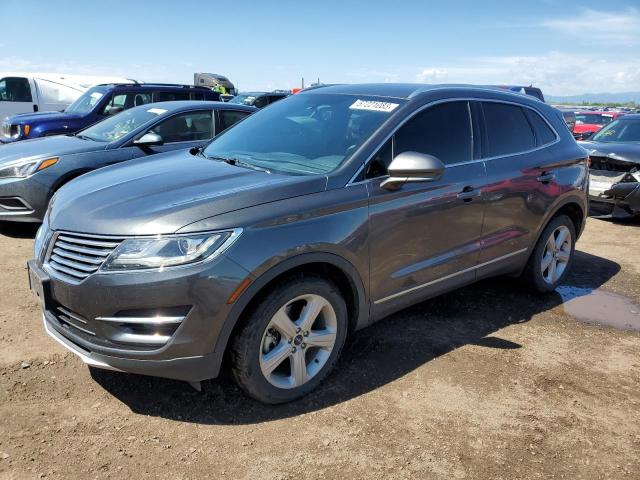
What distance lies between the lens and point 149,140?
5980 millimetres

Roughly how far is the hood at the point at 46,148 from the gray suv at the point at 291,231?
259 cm

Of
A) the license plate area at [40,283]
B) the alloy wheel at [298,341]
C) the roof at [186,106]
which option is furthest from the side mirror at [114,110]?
the alloy wheel at [298,341]

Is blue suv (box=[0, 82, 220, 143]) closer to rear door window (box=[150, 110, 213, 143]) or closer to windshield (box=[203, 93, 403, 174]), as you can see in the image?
rear door window (box=[150, 110, 213, 143])

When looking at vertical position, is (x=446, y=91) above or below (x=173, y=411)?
above

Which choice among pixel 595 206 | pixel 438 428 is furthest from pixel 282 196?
pixel 595 206

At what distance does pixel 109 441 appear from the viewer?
2664 mm

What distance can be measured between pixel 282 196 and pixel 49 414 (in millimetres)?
1672

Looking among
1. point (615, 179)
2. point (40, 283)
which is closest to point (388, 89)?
point (40, 283)

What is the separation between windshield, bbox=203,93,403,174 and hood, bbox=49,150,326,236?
24cm

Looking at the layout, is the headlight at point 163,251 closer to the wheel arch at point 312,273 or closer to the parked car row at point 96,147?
the wheel arch at point 312,273

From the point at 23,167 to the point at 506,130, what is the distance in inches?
187

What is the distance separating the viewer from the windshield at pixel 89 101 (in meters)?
9.41

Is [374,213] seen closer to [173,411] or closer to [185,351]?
[185,351]

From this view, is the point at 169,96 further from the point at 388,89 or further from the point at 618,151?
the point at 618,151
